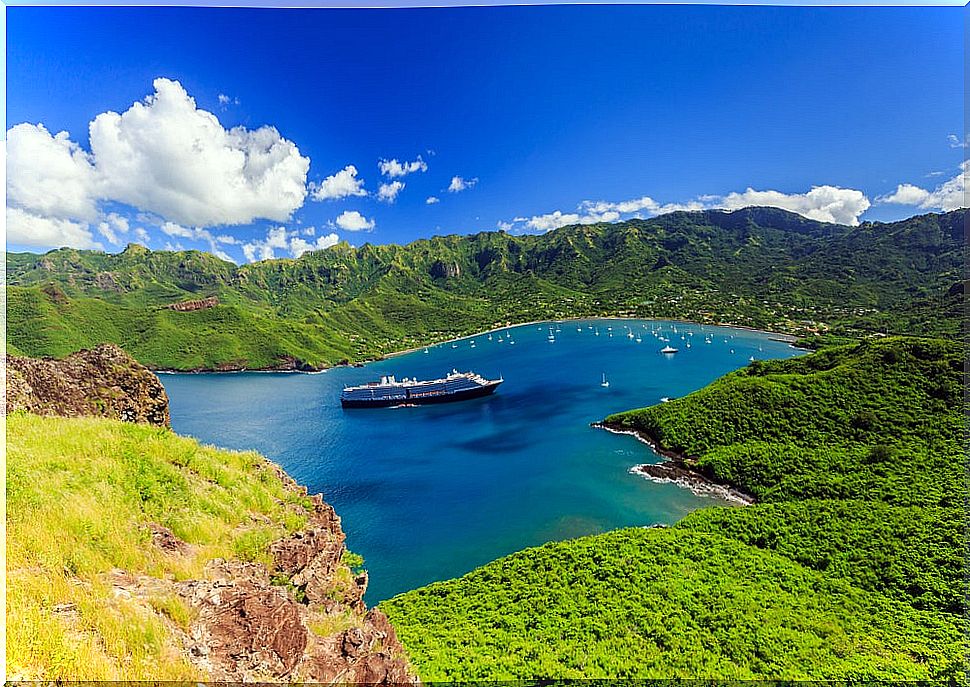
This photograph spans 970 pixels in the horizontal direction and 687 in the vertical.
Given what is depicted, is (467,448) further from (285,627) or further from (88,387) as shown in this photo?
(285,627)

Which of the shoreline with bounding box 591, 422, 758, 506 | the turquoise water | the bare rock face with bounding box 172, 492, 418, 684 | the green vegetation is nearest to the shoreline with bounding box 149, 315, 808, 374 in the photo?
the turquoise water

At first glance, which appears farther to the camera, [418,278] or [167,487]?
[418,278]

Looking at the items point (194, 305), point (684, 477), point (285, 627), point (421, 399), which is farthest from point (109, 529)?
point (421, 399)

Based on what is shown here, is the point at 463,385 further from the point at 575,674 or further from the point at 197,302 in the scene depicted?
the point at 575,674

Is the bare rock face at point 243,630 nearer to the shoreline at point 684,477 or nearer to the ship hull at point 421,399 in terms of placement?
the shoreline at point 684,477

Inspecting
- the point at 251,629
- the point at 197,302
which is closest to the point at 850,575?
the point at 251,629
